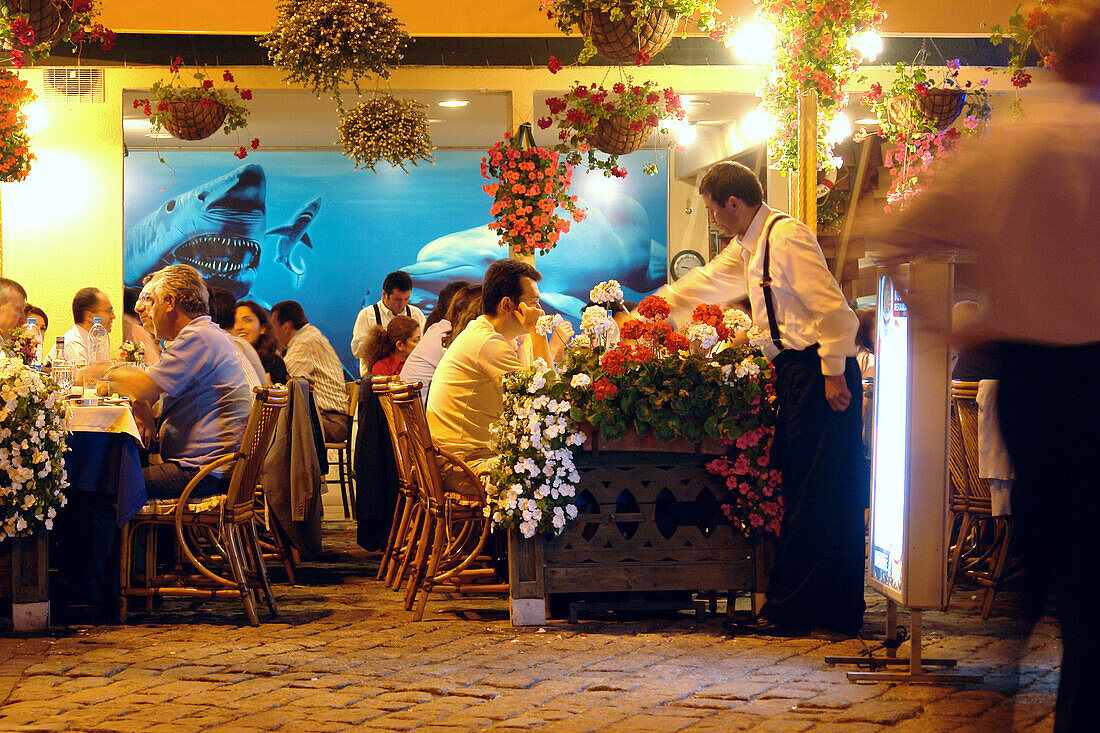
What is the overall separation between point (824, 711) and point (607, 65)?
6593 millimetres

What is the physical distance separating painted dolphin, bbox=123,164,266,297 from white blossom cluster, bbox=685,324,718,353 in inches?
426

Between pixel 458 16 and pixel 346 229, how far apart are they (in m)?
6.09

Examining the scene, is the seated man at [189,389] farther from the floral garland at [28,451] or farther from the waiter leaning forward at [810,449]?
the waiter leaning forward at [810,449]

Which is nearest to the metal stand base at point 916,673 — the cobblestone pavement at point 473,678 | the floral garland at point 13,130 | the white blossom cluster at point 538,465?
the cobblestone pavement at point 473,678

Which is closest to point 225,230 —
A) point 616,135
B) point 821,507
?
point 616,135

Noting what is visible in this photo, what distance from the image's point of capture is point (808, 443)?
14.8 feet

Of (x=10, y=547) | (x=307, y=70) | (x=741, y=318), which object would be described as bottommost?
(x=10, y=547)

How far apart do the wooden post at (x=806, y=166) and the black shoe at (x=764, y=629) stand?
8.67ft

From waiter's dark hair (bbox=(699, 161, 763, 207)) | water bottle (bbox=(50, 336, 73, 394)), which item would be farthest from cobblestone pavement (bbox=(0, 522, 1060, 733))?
waiter's dark hair (bbox=(699, 161, 763, 207))

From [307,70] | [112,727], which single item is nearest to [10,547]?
[112,727]

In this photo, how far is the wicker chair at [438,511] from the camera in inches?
195

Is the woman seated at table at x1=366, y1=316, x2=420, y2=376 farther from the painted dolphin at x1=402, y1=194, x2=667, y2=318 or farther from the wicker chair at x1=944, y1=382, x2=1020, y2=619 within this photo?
the painted dolphin at x1=402, y1=194, x2=667, y2=318

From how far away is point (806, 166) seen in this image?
21.1 ft

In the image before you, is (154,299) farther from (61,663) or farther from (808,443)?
(808,443)
